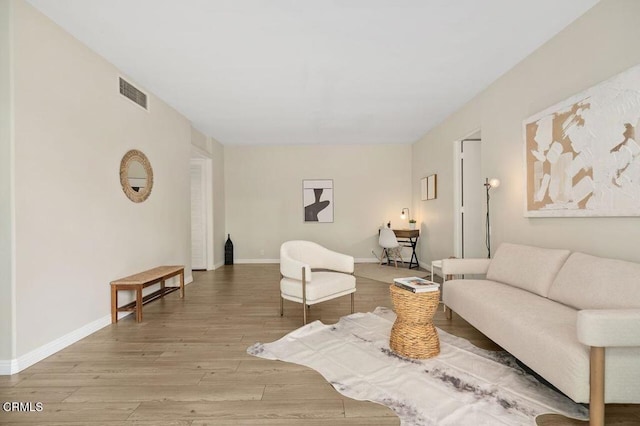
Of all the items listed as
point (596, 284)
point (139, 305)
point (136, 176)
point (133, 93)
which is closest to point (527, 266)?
point (596, 284)

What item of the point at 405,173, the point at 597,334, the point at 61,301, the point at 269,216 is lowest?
the point at 61,301

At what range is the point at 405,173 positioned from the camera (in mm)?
6773

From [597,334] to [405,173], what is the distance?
5.66 metres

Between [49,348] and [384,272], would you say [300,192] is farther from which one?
[49,348]

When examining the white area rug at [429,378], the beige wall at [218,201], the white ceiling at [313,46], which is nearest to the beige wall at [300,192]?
the beige wall at [218,201]

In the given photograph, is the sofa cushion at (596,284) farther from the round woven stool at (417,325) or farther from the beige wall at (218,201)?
the beige wall at (218,201)

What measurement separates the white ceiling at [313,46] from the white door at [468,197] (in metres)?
0.72

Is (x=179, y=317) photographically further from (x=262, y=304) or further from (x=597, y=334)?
(x=597, y=334)

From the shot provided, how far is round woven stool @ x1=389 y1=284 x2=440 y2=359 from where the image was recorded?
2.23 m

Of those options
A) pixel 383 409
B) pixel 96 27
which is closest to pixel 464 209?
pixel 383 409

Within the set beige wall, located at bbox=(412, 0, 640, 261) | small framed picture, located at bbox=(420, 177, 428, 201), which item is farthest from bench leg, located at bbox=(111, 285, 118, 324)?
small framed picture, located at bbox=(420, 177, 428, 201)

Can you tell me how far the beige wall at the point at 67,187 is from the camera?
2.18 meters

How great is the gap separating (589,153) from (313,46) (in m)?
2.48

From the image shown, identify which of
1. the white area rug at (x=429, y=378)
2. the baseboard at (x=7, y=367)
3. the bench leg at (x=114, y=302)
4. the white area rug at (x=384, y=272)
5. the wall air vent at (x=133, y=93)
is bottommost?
the white area rug at (x=384, y=272)
